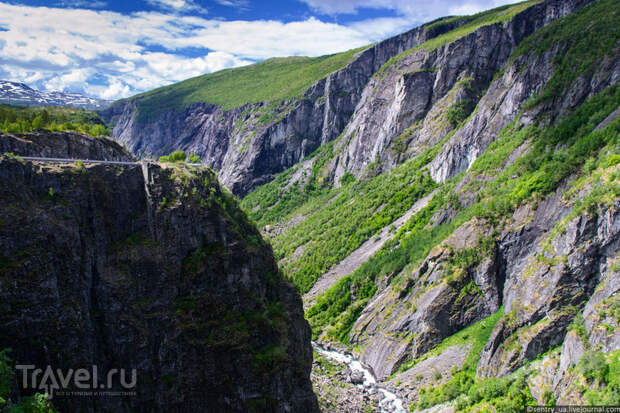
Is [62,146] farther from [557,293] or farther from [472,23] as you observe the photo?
[472,23]

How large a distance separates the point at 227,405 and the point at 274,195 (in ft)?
471

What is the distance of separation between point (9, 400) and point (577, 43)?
12038cm

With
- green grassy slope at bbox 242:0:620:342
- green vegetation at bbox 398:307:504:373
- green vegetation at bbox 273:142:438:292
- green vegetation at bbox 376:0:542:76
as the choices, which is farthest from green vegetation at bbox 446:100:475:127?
green vegetation at bbox 398:307:504:373

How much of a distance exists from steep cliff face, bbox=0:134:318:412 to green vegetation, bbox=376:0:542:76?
129 meters

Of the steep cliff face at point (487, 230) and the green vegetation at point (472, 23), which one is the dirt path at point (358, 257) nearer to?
the steep cliff face at point (487, 230)

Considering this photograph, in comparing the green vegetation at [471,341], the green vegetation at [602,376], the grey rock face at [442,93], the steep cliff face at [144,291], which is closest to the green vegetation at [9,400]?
the steep cliff face at [144,291]

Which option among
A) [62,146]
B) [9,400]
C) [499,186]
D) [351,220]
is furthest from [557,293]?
[351,220]

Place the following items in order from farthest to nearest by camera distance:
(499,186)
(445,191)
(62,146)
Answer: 1. (445,191)
2. (499,186)
3. (62,146)

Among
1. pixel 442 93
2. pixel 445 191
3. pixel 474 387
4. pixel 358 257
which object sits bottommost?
pixel 474 387

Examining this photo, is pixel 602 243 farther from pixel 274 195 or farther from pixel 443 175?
pixel 274 195

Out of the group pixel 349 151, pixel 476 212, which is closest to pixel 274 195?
pixel 349 151

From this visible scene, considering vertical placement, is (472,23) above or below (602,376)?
above

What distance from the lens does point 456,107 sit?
127188mm

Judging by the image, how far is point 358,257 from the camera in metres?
105
